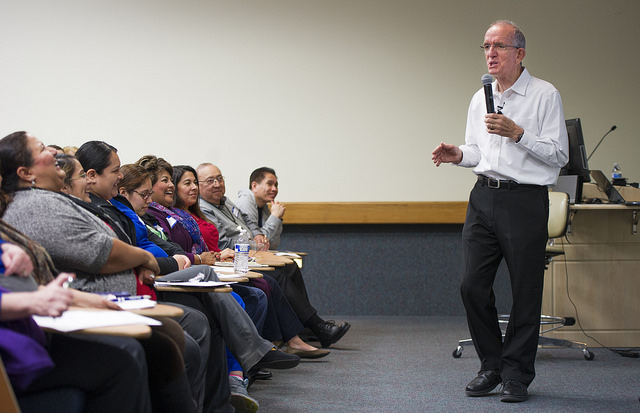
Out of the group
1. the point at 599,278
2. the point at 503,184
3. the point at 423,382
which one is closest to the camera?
the point at 503,184

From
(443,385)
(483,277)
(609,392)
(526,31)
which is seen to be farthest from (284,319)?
(526,31)

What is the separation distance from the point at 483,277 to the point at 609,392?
785 mm

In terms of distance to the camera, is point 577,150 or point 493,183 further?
point 577,150

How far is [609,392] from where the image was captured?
123 inches

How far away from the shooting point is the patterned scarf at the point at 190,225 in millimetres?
3637

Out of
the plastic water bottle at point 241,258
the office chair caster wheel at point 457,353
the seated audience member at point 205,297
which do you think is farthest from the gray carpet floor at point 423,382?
the plastic water bottle at point 241,258

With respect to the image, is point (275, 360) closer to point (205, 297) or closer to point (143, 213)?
point (205, 297)

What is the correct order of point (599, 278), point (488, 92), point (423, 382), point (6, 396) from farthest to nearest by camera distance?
Result: point (599, 278) < point (423, 382) < point (488, 92) < point (6, 396)

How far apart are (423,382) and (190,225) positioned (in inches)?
57.6

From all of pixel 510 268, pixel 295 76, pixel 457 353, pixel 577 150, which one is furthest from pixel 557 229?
pixel 295 76

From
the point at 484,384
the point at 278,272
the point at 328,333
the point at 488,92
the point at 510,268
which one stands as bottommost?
the point at 328,333

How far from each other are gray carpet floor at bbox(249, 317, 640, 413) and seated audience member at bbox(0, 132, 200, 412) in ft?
3.13

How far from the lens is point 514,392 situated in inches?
115

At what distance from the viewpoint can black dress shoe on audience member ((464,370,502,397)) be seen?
9.95ft
